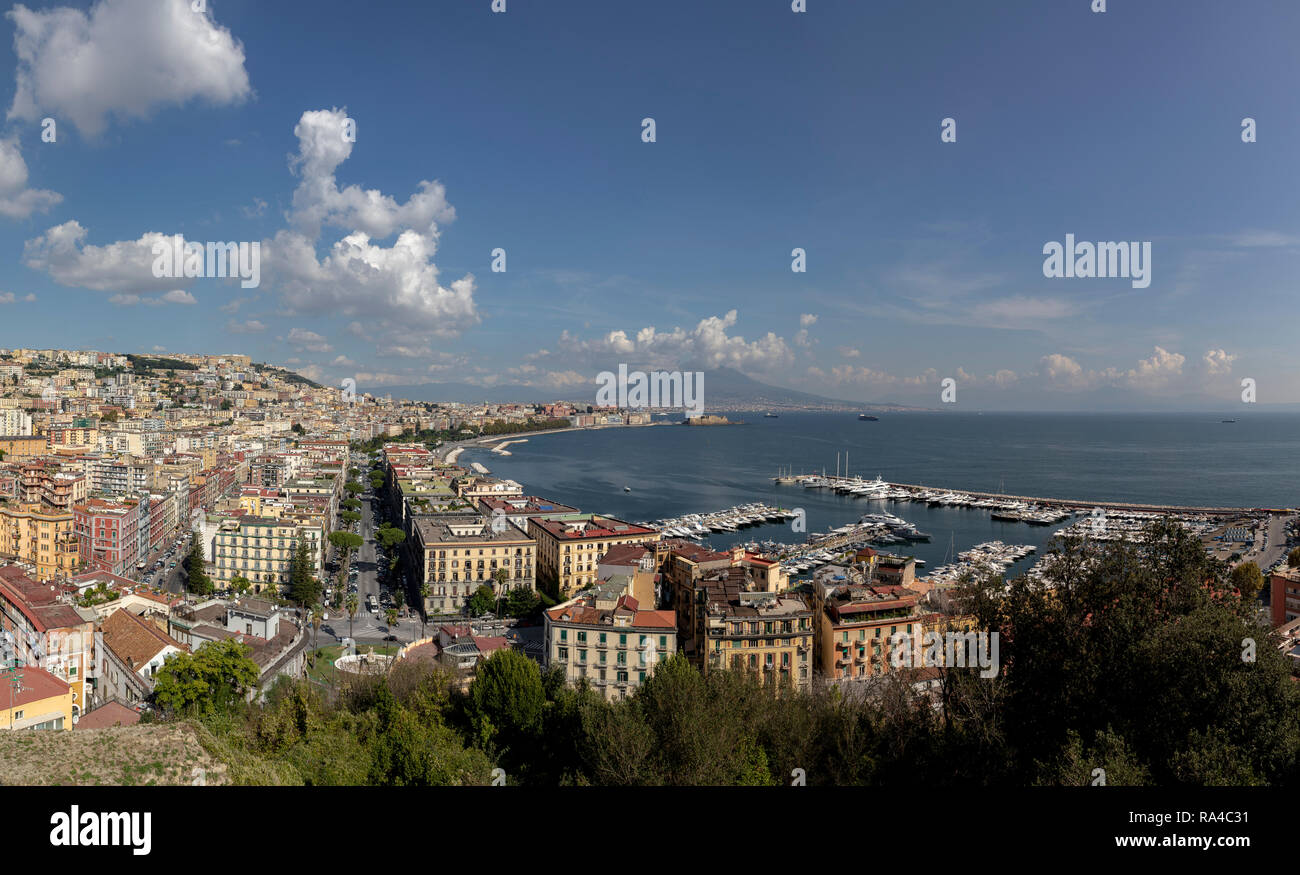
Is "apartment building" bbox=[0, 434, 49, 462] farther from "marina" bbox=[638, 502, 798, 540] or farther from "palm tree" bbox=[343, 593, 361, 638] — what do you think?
"marina" bbox=[638, 502, 798, 540]

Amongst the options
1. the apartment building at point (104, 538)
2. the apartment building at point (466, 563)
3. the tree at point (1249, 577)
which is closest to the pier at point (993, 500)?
the tree at point (1249, 577)

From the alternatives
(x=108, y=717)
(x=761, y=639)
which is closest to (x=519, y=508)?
(x=761, y=639)

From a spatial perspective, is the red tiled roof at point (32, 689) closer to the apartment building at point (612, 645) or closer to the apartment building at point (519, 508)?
the apartment building at point (612, 645)

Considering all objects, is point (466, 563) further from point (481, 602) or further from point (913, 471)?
point (913, 471)
